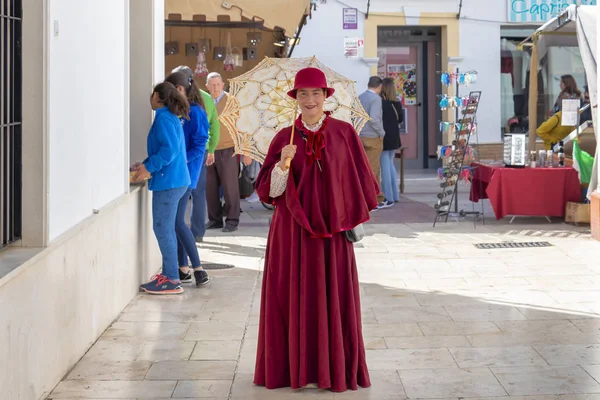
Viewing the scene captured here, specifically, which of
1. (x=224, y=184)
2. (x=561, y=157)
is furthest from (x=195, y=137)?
(x=561, y=157)

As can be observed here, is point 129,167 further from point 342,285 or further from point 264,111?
point 342,285

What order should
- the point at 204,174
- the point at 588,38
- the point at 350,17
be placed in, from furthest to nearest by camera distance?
the point at 350,17
the point at 588,38
the point at 204,174

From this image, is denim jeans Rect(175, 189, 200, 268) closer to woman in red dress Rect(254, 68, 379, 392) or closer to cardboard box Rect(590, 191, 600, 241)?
woman in red dress Rect(254, 68, 379, 392)

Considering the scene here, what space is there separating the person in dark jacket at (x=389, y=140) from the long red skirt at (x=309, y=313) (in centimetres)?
1012

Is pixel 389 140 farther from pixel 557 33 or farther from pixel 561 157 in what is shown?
pixel 561 157

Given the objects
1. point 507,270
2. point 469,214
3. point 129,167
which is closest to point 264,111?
point 129,167

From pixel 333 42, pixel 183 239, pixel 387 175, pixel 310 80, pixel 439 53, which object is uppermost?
pixel 333 42

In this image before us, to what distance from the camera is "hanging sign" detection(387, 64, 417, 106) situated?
75.2ft

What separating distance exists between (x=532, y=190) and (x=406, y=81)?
33.0ft

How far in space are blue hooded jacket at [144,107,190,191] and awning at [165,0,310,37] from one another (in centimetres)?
488

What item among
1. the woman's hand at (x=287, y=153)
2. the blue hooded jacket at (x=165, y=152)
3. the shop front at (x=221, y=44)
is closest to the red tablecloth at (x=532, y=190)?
the shop front at (x=221, y=44)

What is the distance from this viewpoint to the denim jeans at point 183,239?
891 cm

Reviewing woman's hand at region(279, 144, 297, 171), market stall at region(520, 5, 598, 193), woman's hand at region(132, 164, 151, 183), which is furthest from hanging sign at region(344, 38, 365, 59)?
woman's hand at region(279, 144, 297, 171)

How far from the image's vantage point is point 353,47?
851 inches
